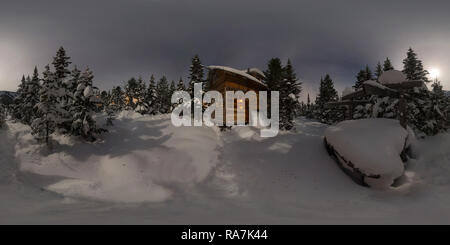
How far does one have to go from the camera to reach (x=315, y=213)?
24.2 feet

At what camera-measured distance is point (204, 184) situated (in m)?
11.2

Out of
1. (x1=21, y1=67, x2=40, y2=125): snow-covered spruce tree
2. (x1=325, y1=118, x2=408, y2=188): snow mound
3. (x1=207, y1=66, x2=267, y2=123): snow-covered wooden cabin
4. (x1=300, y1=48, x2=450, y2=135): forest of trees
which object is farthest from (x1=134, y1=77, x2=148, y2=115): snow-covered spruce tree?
(x1=325, y1=118, x2=408, y2=188): snow mound

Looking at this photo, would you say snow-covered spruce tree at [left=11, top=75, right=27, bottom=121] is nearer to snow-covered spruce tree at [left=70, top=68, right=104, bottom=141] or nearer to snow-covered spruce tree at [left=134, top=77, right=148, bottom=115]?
snow-covered spruce tree at [left=134, top=77, right=148, bottom=115]

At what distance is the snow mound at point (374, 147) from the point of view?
9211mm

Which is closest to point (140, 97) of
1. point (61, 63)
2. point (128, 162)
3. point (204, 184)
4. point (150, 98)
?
point (150, 98)

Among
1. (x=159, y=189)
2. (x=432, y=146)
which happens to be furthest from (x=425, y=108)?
(x=159, y=189)

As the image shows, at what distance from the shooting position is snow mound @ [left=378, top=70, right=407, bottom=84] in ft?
38.2

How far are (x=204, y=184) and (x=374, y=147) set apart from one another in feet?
27.4

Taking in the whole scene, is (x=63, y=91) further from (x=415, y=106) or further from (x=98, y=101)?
(x=415, y=106)

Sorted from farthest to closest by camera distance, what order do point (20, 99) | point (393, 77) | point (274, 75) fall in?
point (20, 99), point (274, 75), point (393, 77)

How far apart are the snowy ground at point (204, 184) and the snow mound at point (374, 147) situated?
30.7 inches

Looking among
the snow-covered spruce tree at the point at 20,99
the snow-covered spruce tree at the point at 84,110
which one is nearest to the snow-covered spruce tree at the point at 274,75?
the snow-covered spruce tree at the point at 84,110
